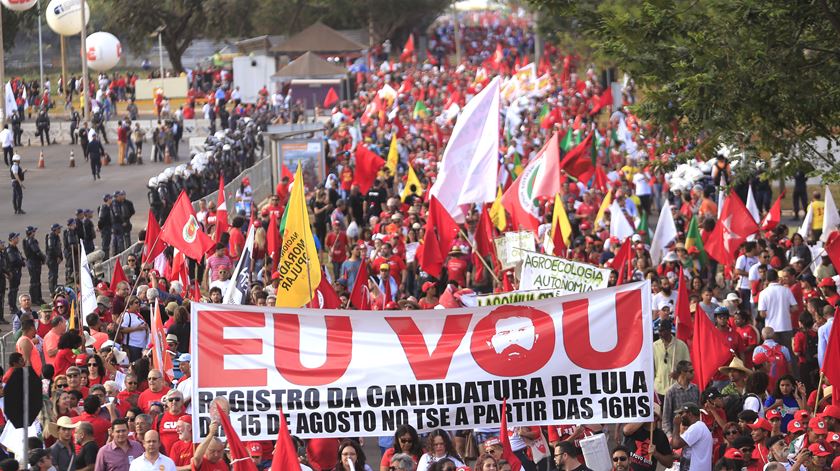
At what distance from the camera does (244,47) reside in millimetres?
68438

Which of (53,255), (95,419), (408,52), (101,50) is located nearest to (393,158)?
(53,255)

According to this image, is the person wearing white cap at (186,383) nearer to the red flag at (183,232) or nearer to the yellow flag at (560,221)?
the red flag at (183,232)

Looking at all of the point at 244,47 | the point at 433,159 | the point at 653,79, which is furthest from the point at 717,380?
the point at 244,47

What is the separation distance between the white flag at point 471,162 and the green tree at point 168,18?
189ft

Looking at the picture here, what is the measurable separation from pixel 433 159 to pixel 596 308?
2304 centimetres

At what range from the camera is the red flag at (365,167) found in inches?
1146

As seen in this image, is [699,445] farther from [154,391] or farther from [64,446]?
[64,446]

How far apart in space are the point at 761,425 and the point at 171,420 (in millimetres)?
4200

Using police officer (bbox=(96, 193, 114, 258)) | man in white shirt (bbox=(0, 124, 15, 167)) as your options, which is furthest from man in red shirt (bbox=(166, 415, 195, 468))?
man in white shirt (bbox=(0, 124, 15, 167))

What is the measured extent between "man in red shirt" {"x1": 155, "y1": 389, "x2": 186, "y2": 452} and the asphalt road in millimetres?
14435

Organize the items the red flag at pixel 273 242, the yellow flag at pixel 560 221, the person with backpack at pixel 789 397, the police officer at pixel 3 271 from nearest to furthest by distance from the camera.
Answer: the person with backpack at pixel 789 397 < the yellow flag at pixel 560 221 < the red flag at pixel 273 242 < the police officer at pixel 3 271

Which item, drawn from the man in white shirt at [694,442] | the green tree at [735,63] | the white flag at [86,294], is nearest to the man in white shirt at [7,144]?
the white flag at [86,294]

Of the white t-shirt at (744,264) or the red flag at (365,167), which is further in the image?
the red flag at (365,167)

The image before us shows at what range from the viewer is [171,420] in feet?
38.8
